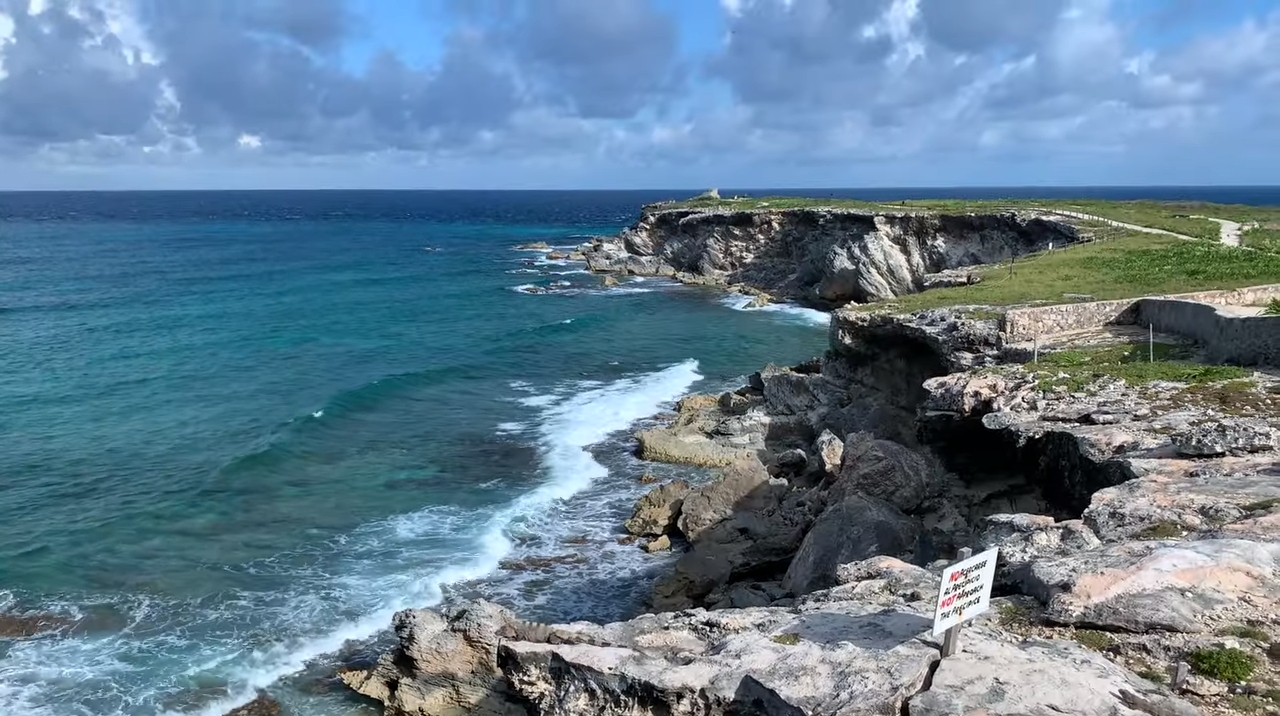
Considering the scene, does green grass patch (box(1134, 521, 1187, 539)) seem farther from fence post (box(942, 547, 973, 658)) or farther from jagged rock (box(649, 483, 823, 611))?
jagged rock (box(649, 483, 823, 611))

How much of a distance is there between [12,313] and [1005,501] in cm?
6243

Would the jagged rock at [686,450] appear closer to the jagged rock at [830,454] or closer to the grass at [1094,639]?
the jagged rock at [830,454]

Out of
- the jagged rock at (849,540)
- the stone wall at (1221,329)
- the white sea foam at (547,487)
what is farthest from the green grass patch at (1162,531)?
the white sea foam at (547,487)

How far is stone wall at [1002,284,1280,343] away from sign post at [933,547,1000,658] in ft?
56.0

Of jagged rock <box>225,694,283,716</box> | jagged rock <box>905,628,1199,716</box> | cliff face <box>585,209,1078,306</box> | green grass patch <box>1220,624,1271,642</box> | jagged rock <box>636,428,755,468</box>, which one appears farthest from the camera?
cliff face <box>585,209,1078,306</box>

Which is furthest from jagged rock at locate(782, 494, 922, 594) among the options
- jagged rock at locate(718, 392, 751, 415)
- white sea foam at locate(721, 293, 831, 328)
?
white sea foam at locate(721, 293, 831, 328)

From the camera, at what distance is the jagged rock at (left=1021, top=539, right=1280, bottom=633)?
10.3 meters

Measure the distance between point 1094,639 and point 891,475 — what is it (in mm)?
11602

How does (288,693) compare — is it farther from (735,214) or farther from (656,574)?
(735,214)

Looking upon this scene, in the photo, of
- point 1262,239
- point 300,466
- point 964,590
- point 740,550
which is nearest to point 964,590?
point 964,590

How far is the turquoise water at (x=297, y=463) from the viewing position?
20.5 metres

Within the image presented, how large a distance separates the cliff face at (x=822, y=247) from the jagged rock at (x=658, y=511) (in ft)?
56.8

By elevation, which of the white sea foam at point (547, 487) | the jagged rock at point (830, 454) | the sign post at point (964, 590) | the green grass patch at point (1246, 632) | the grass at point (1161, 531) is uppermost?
the sign post at point (964, 590)

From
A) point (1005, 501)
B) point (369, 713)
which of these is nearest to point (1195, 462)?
point (1005, 501)
